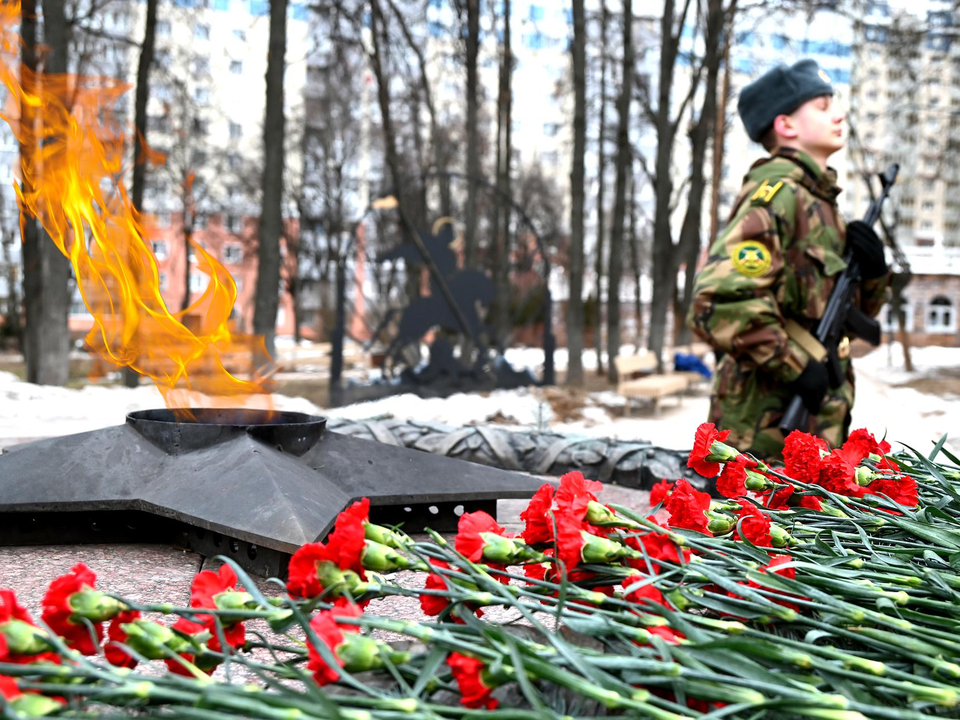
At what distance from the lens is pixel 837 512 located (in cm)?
147

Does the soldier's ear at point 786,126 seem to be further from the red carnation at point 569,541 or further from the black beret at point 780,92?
the red carnation at point 569,541

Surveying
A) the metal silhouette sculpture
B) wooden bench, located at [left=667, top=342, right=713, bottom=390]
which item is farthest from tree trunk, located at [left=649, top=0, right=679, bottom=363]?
the metal silhouette sculpture

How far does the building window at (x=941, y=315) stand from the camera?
144 feet

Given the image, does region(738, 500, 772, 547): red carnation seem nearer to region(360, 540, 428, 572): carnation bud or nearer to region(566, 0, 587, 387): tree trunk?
region(360, 540, 428, 572): carnation bud

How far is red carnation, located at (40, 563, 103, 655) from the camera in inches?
35.2

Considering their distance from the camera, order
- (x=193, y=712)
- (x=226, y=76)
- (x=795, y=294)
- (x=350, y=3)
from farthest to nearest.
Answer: (x=226, y=76) < (x=350, y=3) < (x=795, y=294) < (x=193, y=712)

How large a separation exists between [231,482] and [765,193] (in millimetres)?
2523

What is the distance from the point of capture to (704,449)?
1.42m

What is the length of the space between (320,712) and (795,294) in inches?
130

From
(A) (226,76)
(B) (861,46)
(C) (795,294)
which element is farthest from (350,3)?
(A) (226,76)

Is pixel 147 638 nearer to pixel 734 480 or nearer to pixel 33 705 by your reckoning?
pixel 33 705

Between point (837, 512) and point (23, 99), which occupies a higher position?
point (23, 99)

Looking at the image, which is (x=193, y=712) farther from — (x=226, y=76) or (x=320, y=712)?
(x=226, y=76)

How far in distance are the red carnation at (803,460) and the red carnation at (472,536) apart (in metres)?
0.75
